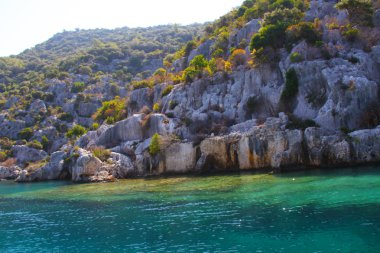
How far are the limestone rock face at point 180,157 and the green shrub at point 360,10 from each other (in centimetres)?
3413

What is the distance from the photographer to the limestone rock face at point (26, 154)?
9356 centimetres

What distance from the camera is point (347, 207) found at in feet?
86.4

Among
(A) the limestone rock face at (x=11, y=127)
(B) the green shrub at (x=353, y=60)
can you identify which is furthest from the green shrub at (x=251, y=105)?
(A) the limestone rock face at (x=11, y=127)

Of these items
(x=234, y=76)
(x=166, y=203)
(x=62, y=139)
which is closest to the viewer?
(x=166, y=203)

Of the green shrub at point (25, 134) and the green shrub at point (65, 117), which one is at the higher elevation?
the green shrub at point (65, 117)

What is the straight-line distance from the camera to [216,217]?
27578 millimetres

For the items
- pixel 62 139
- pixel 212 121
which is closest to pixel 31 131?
pixel 62 139

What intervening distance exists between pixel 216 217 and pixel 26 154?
78.9 meters

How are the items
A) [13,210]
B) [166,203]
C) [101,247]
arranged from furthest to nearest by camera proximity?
[13,210] < [166,203] < [101,247]

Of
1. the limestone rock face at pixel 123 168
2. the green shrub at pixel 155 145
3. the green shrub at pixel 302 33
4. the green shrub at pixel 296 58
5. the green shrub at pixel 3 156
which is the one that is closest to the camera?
the green shrub at pixel 296 58

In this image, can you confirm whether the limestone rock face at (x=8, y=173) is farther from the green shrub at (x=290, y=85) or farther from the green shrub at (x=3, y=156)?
the green shrub at (x=290, y=85)

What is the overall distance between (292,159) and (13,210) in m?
32.7

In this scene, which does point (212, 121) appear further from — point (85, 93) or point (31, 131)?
point (85, 93)

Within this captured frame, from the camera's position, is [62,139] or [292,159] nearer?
[292,159]
